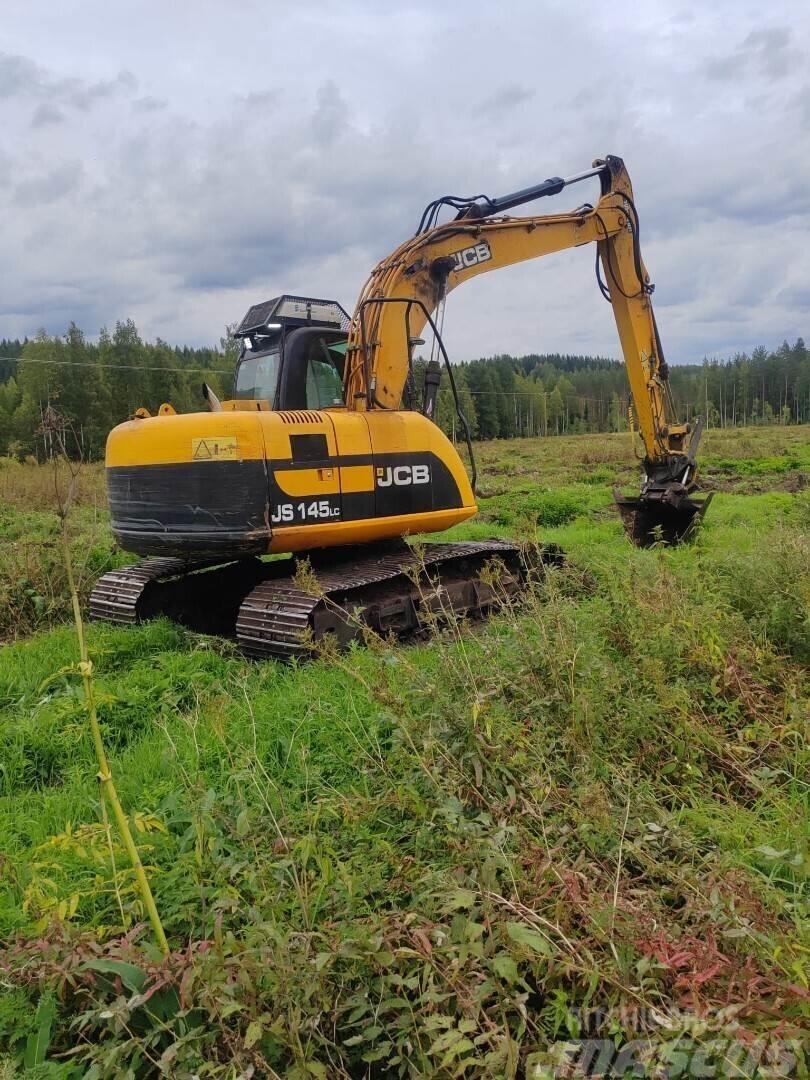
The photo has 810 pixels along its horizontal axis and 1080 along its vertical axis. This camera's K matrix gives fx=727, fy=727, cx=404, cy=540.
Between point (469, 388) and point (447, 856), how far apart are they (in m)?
74.8

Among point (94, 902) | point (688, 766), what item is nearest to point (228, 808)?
point (94, 902)

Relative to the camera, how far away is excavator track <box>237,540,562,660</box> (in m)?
5.30

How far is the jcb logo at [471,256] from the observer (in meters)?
7.09

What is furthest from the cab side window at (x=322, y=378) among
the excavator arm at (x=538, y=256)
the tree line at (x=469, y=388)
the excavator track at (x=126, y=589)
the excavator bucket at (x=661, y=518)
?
the tree line at (x=469, y=388)

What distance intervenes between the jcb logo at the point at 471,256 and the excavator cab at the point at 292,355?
4.23ft

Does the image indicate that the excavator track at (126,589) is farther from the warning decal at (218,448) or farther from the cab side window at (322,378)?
the cab side window at (322,378)

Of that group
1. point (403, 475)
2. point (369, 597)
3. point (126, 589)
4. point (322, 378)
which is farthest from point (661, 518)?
point (126, 589)

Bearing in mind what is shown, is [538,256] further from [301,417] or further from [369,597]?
[369,597]

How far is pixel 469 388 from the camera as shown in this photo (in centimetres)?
7519

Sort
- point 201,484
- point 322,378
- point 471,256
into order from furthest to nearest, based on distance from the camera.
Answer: point 471,256, point 322,378, point 201,484

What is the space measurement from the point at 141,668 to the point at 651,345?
717 cm

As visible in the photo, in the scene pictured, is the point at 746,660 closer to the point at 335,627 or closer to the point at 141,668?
the point at 335,627

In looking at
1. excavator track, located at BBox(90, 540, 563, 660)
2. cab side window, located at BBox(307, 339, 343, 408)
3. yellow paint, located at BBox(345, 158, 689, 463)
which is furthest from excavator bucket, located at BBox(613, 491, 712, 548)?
cab side window, located at BBox(307, 339, 343, 408)

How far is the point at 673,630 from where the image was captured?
3.93 metres
